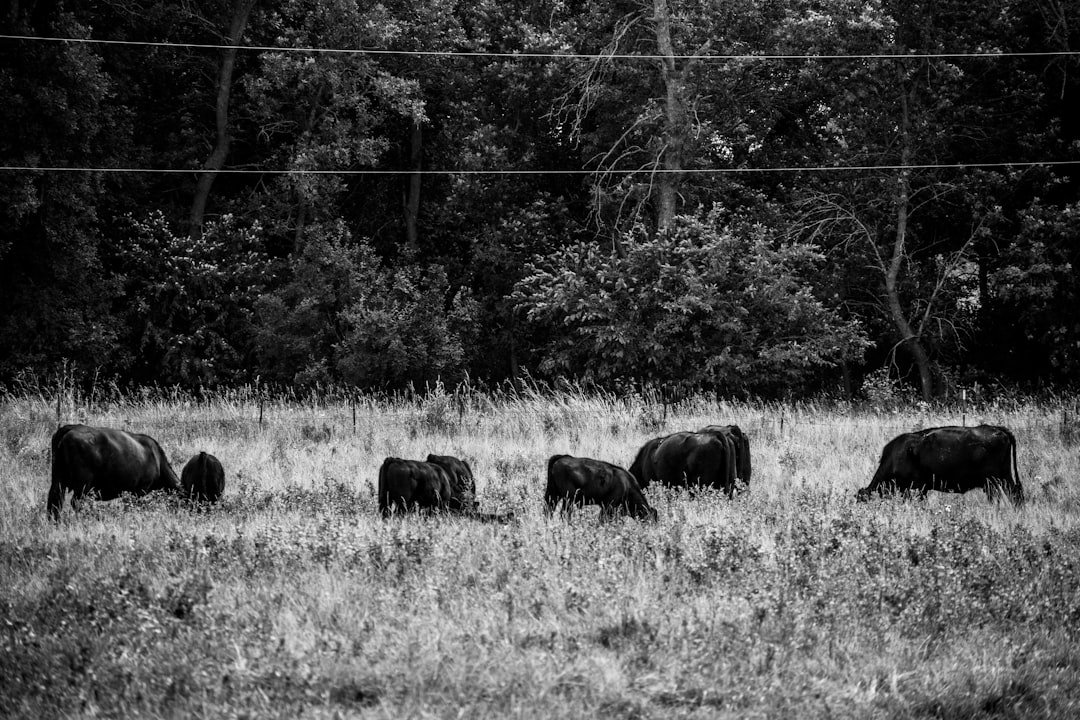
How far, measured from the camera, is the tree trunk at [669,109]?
31.5 metres

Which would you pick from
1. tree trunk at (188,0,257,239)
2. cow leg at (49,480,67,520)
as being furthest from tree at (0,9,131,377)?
cow leg at (49,480,67,520)

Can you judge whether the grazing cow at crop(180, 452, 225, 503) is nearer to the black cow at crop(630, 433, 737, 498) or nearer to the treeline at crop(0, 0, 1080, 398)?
the black cow at crop(630, 433, 737, 498)

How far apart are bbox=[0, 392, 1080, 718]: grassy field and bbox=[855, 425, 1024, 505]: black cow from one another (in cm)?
32

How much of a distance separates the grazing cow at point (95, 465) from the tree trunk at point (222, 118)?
22927 mm

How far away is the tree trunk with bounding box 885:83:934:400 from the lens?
30562 millimetres

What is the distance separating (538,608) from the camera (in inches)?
302

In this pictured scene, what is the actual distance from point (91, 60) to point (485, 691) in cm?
2510

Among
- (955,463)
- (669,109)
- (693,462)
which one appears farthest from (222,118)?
(955,463)

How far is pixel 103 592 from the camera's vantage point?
309 inches

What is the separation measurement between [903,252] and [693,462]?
68.8 ft

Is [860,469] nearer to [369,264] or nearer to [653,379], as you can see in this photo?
[653,379]

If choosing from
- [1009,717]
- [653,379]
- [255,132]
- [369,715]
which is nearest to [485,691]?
[369,715]

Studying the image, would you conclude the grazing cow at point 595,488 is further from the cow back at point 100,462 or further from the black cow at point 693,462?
the cow back at point 100,462

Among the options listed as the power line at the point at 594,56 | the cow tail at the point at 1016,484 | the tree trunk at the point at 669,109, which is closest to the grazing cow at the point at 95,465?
the cow tail at the point at 1016,484
